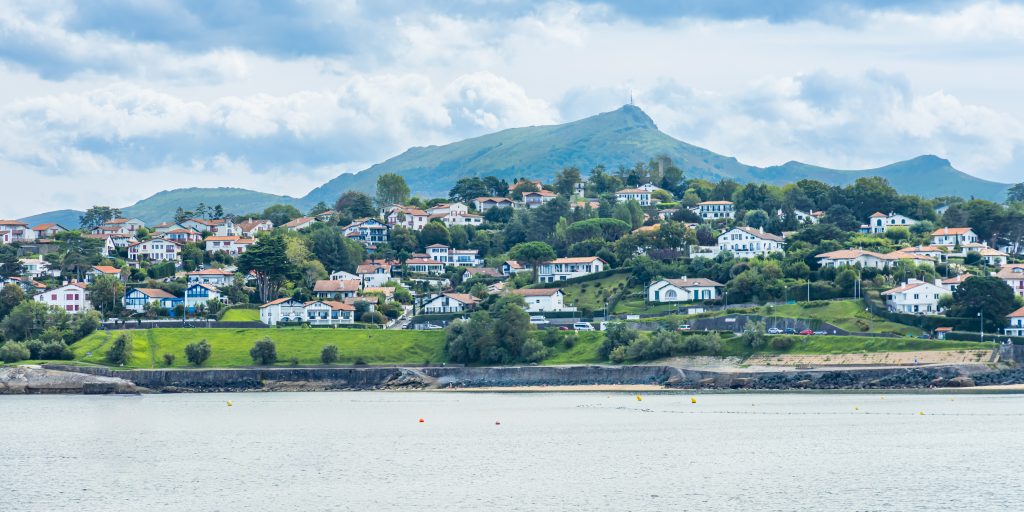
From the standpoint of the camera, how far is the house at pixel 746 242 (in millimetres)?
125625

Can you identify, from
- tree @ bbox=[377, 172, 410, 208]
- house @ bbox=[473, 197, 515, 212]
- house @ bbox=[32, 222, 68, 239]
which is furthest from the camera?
tree @ bbox=[377, 172, 410, 208]

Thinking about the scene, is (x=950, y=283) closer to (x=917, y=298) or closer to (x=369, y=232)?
(x=917, y=298)

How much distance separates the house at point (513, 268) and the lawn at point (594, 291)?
12.0 metres

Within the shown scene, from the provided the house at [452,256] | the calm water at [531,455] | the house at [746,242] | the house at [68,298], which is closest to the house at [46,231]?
the house at [68,298]

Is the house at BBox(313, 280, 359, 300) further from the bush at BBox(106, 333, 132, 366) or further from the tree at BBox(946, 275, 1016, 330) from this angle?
the tree at BBox(946, 275, 1016, 330)

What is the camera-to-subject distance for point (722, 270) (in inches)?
4343

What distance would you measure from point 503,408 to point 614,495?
32.7m

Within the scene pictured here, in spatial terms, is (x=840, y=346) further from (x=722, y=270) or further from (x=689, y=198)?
(x=689, y=198)

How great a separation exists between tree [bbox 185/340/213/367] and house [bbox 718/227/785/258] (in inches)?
2219

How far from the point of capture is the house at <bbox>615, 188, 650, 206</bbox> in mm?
169500

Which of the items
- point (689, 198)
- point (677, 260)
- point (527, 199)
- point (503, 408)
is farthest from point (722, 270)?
point (527, 199)

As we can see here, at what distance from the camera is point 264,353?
93.9 meters

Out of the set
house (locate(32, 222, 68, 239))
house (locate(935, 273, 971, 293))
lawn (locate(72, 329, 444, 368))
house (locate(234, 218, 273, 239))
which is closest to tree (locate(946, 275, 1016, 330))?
house (locate(935, 273, 971, 293))

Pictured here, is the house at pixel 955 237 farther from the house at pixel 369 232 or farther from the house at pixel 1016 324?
the house at pixel 369 232
